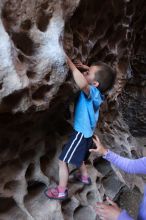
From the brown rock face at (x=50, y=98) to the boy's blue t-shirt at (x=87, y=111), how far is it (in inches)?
2.1

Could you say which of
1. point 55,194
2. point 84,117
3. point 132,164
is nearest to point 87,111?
point 84,117

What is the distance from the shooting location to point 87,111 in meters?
1.62

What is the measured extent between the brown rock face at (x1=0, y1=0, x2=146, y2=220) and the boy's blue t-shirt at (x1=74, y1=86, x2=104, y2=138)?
53mm

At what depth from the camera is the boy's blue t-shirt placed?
62.8 inches

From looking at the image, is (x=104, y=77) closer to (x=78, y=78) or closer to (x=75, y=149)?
(x=78, y=78)

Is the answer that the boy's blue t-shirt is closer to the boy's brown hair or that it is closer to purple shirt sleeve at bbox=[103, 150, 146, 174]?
the boy's brown hair

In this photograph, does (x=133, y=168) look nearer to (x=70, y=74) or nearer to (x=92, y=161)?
(x=70, y=74)

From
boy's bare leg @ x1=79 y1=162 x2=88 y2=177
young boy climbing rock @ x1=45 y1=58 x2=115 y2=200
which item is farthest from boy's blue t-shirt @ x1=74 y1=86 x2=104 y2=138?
boy's bare leg @ x1=79 y1=162 x2=88 y2=177

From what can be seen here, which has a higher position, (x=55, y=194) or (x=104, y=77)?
(x=104, y=77)

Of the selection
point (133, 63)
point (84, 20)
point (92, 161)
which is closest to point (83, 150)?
point (92, 161)

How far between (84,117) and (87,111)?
0.10 feet

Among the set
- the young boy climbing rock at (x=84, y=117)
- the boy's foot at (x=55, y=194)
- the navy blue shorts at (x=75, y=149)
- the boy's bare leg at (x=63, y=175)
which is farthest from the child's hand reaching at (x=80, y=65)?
the boy's foot at (x=55, y=194)

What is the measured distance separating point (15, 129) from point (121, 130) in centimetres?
125

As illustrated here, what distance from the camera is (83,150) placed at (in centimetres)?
170
